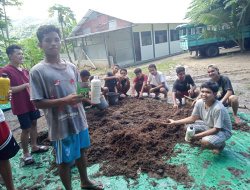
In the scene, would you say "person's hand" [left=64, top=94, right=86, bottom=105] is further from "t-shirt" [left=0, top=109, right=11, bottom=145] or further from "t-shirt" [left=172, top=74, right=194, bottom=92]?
"t-shirt" [left=172, top=74, right=194, bottom=92]

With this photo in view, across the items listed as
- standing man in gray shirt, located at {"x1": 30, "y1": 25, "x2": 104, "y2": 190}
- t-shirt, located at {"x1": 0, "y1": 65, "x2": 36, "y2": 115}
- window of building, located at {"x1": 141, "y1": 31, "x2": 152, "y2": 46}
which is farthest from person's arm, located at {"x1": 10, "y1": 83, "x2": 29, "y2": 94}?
window of building, located at {"x1": 141, "y1": 31, "x2": 152, "y2": 46}

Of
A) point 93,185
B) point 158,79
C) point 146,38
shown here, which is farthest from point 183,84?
point 146,38

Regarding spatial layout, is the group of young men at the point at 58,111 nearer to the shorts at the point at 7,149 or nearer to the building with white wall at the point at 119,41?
the shorts at the point at 7,149

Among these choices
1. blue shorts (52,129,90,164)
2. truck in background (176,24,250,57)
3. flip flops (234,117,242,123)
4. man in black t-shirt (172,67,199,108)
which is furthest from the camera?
truck in background (176,24,250,57)

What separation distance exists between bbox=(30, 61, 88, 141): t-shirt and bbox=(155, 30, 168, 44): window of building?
16.3 metres

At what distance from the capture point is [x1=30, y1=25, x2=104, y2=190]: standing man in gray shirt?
149 cm

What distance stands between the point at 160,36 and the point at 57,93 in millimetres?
16994

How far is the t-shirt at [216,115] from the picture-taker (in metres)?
2.25

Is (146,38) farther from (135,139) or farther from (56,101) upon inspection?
(56,101)

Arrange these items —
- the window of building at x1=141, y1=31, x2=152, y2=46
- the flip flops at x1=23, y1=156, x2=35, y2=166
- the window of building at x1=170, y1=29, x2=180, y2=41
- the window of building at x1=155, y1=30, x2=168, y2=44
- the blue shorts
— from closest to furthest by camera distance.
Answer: the blue shorts → the flip flops at x1=23, y1=156, x2=35, y2=166 → the window of building at x1=141, y1=31, x2=152, y2=46 → the window of building at x1=155, y1=30, x2=168, y2=44 → the window of building at x1=170, y1=29, x2=180, y2=41

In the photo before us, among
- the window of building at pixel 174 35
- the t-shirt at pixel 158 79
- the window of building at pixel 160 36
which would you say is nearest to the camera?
the t-shirt at pixel 158 79

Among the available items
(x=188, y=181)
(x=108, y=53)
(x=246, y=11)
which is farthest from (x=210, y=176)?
(x=108, y=53)

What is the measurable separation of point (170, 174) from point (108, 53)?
13.8 metres

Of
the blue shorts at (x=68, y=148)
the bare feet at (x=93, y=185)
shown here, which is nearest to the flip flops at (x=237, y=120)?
the bare feet at (x=93, y=185)
